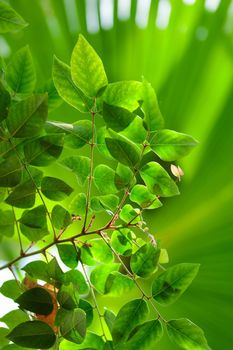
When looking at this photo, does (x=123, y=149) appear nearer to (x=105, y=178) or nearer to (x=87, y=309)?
(x=105, y=178)

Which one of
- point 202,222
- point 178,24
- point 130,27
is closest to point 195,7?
Answer: point 178,24

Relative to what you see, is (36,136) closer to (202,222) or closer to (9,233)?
(9,233)

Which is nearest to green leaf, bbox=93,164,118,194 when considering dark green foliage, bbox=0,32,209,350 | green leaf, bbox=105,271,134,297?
dark green foliage, bbox=0,32,209,350

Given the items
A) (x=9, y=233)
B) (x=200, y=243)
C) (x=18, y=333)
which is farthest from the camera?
(x=200, y=243)

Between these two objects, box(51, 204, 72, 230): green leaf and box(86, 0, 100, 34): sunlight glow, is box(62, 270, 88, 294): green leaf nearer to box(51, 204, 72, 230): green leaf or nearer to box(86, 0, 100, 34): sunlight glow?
box(51, 204, 72, 230): green leaf

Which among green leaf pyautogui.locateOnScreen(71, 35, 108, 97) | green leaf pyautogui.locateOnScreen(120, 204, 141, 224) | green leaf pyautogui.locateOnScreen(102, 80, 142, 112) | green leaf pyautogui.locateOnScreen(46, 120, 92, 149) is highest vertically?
green leaf pyautogui.locateOnScreen(71, 35, 108, 97)

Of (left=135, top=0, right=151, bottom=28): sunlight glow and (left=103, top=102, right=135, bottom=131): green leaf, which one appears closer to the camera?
(left=103, top=102, right=135, bottom=131): green leaf
